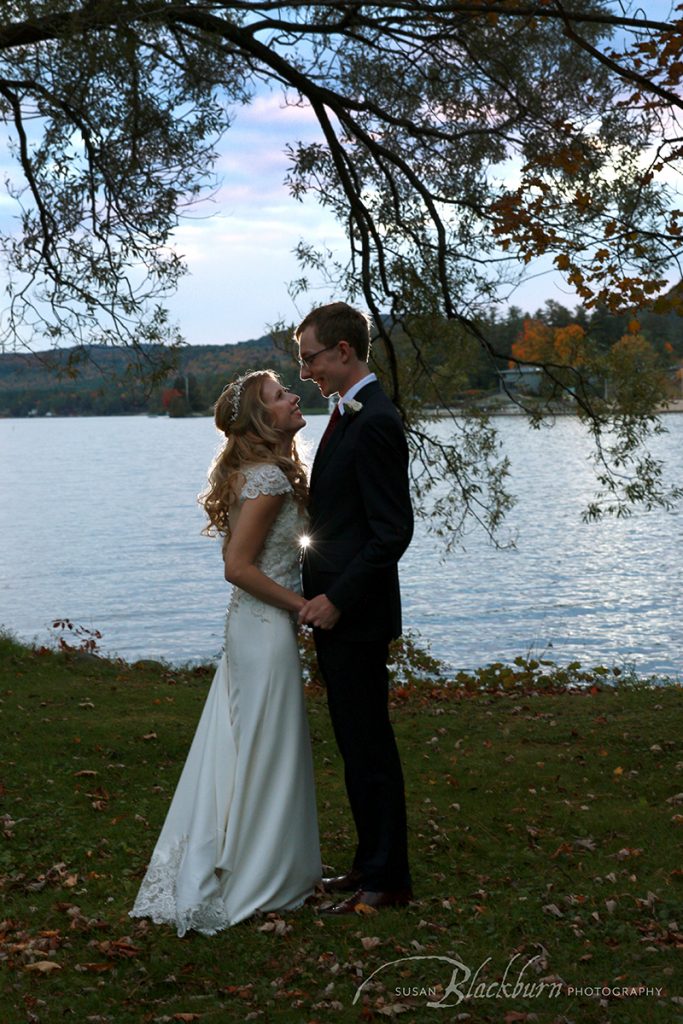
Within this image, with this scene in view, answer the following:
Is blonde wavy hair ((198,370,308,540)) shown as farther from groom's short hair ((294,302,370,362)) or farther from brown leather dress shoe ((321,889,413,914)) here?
brown leather dress shoe ((321,889,413,914))

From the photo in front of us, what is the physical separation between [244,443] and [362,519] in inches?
29.7

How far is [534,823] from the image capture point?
787 cm

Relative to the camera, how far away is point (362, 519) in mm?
5754

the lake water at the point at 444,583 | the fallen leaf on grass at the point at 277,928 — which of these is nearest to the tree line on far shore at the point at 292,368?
the lake water at the point at 444,583

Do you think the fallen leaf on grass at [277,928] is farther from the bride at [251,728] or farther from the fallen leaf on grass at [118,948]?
the fallen leaf on grass at [118,948]

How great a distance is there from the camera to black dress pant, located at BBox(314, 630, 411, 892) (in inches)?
231

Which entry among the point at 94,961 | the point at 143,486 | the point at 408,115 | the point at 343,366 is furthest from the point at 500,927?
the point at 143,486

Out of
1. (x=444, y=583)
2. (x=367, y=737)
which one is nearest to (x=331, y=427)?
(x=367, y=737)

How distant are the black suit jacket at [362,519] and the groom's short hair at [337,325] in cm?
26

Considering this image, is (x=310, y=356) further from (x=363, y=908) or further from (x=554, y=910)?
(x=554, y=910)

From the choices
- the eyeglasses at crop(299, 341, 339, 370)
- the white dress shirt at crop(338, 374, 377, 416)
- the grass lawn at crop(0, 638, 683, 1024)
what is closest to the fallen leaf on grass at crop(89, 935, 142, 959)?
the grass lawn at crop(0, 638, 683, 1024)

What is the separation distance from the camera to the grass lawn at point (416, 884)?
521cm

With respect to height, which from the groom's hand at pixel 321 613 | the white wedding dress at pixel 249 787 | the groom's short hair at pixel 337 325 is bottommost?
the white wedding dress at pixel 249 787

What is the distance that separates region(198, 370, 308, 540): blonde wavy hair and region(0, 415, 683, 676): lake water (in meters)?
3.42
